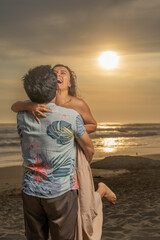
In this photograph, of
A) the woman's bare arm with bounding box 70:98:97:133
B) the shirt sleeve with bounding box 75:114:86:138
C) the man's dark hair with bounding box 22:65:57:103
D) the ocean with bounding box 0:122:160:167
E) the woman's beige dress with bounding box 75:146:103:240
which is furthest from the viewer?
the ocean with bounding box 0:122:160:167

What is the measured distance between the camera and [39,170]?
2.65 meters

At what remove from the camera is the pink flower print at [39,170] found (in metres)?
2.64

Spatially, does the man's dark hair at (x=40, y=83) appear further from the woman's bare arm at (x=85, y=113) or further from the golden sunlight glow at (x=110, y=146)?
the golden sunlight glow at (x=110, y=146)

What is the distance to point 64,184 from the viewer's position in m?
2.68

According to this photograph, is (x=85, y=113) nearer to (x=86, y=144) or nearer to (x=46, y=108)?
(x=86, y=144)

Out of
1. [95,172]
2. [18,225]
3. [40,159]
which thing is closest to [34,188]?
[40,159]

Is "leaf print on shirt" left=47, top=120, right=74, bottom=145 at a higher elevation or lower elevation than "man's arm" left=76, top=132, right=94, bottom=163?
higher

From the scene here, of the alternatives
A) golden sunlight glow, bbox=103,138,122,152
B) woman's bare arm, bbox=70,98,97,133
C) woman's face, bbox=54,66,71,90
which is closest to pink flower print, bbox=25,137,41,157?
woman's bare arm, bbox=70,98,97,133

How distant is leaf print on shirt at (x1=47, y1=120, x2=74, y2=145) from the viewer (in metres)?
2.63

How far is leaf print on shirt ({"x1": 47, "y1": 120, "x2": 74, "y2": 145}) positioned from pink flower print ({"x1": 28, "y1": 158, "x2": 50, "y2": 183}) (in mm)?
220

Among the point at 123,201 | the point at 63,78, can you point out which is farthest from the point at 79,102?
the point at 123,201

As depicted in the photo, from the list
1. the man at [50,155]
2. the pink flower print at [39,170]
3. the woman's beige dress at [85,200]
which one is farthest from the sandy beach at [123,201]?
the pink flower print at [39,170]

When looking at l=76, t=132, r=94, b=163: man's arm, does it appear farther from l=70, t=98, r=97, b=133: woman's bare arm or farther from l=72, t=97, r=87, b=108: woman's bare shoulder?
l=72, t=97, r=87, b=108: woman's bare shoulder

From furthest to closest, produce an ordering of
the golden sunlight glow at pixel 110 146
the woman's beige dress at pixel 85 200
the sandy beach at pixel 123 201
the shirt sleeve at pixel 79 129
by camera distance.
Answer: the golden sunlight glow at pixel 110 146 < the sandy beach at pixel 123 201 < the woman's beige dress at pixel 85 200 < the shirt sleeve at pixel 79 129
